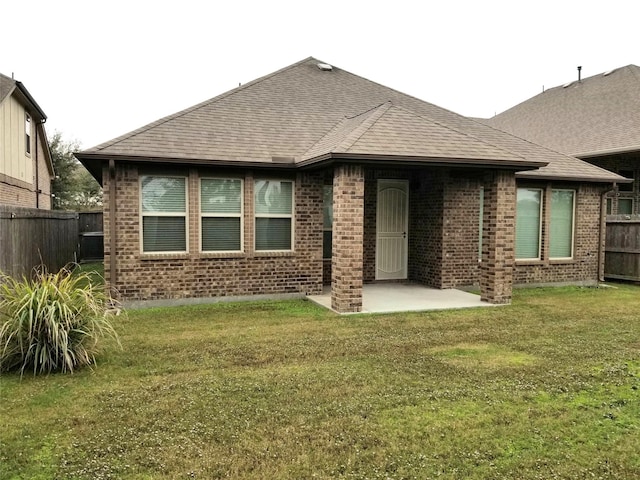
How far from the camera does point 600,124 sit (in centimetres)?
1775

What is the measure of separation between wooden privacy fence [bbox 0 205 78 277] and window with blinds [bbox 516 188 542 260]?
10.4 meters

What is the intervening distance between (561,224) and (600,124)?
770 centimetres

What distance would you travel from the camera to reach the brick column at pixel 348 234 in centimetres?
843

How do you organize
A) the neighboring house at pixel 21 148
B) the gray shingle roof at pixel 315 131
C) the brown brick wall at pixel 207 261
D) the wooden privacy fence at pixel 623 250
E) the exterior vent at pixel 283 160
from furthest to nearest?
1. the neighboring house at pixel 21 148
2. the wooden privacy fence at pixel 623 250
3. the exterior vent at pixel 283 160
4. the brown brick wall at pixel 207 261
5. the gray shingle roof at pixel 315 131

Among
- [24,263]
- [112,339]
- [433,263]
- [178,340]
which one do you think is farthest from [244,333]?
[433,263]

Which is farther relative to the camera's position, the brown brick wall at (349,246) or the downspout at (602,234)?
the downspout at (602,234)

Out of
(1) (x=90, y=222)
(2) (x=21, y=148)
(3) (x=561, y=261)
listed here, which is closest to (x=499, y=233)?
(3) (x=561, y=261)

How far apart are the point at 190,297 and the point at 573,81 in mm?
20120

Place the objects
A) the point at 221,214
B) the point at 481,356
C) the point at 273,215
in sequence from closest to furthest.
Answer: the point at 481,356
the point at 221,214
the point at 273,215

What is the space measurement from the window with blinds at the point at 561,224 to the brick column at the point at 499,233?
10.9 ft

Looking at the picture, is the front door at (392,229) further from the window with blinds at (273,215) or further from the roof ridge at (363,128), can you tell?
the window with blinds at (273,215)

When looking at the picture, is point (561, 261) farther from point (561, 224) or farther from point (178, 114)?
point (178, 114)

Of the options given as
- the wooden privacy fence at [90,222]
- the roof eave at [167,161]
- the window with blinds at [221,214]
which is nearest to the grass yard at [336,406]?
the window with blinds at [221,214]

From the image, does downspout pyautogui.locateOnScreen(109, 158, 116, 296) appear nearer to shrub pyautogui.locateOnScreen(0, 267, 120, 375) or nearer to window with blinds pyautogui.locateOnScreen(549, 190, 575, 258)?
shrub pyautogui.locateOnScreen(0, 267, 120, 375)
